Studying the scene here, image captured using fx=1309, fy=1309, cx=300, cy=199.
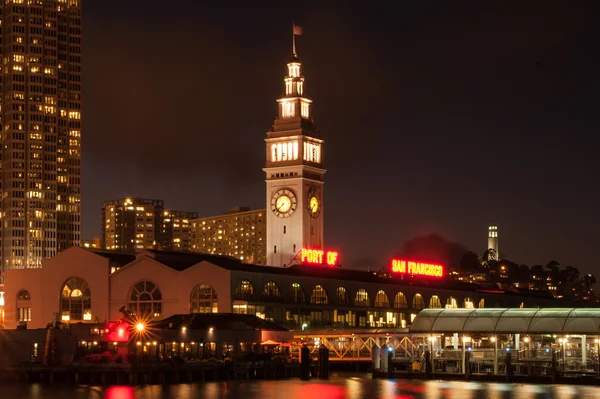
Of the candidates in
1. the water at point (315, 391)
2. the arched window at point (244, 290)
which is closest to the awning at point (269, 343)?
the water at point (315, 391)

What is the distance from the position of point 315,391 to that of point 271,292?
171 feet

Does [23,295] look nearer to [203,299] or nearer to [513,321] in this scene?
[203,299]

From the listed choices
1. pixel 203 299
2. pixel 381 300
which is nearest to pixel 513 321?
pixel 203 299

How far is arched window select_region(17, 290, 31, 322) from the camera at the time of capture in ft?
577

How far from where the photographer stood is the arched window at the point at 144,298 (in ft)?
544

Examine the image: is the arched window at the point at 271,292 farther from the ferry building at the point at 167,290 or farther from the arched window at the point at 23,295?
the arched window at the point at 23,295

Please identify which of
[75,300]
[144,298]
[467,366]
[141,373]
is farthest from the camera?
[75,300]

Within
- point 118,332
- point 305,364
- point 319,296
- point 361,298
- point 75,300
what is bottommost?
point 305,364

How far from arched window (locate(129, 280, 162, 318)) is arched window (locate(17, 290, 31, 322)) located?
17.1 metres

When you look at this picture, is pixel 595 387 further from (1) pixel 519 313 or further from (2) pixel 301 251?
(2) pixel 301 251

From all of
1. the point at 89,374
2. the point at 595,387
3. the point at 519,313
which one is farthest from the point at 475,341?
the point at 89,374

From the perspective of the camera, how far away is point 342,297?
187125 millimetres

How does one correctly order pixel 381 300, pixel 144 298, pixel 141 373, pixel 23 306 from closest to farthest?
pixel 141 373
pixel 144 298
pixel 23 306
pixel 381 300

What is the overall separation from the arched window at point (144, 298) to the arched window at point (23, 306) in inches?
675
